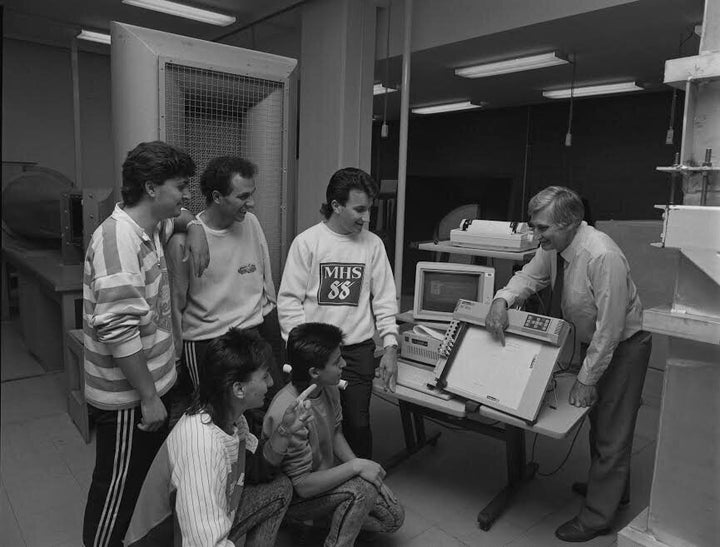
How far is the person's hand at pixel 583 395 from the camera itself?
203 centimetres

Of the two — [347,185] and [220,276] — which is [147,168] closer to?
[220,276]

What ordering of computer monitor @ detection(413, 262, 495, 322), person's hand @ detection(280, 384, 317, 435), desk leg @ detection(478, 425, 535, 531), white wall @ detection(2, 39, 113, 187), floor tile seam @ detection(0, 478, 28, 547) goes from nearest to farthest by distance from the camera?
person's hand @ detection(280, 384, 317, 435) < floor tile seam @ detection(0, 478, 28, 547) < desk leg @ detection(478, 425, 535, 531) < computer monitor @ detection(413, 262, 495, 322) < white wall @ detection(2, 39, 113, 187)

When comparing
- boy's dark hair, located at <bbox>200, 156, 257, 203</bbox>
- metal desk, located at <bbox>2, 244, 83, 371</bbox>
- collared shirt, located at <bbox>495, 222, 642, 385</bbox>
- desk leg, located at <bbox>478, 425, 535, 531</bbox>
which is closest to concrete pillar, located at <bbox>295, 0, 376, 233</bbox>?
metal desk, located at <bbox>2, 244, 83, 371</bbox>

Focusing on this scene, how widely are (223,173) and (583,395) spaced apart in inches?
58.7

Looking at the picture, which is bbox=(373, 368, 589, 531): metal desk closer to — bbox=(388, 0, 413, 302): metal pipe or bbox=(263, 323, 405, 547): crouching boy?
bbox=(263, 323, 405, 547): crouching boy

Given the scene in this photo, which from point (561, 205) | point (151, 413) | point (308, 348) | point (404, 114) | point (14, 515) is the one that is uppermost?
point (404, 114)

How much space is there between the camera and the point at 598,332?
1985 mm

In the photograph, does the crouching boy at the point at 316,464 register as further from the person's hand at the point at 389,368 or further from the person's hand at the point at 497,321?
the person's hand at the point at 497,321

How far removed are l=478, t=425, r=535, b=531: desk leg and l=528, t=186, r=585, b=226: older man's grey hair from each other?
2.91 feet

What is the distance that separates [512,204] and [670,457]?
5226 millimetres

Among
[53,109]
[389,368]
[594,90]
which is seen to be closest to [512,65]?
[594,90]

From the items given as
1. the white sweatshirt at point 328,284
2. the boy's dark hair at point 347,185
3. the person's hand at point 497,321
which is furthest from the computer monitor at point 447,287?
the boy's dark hair at point 347,185

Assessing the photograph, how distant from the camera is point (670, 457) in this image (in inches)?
67.2

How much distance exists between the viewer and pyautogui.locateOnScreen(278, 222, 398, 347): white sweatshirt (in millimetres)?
2191
